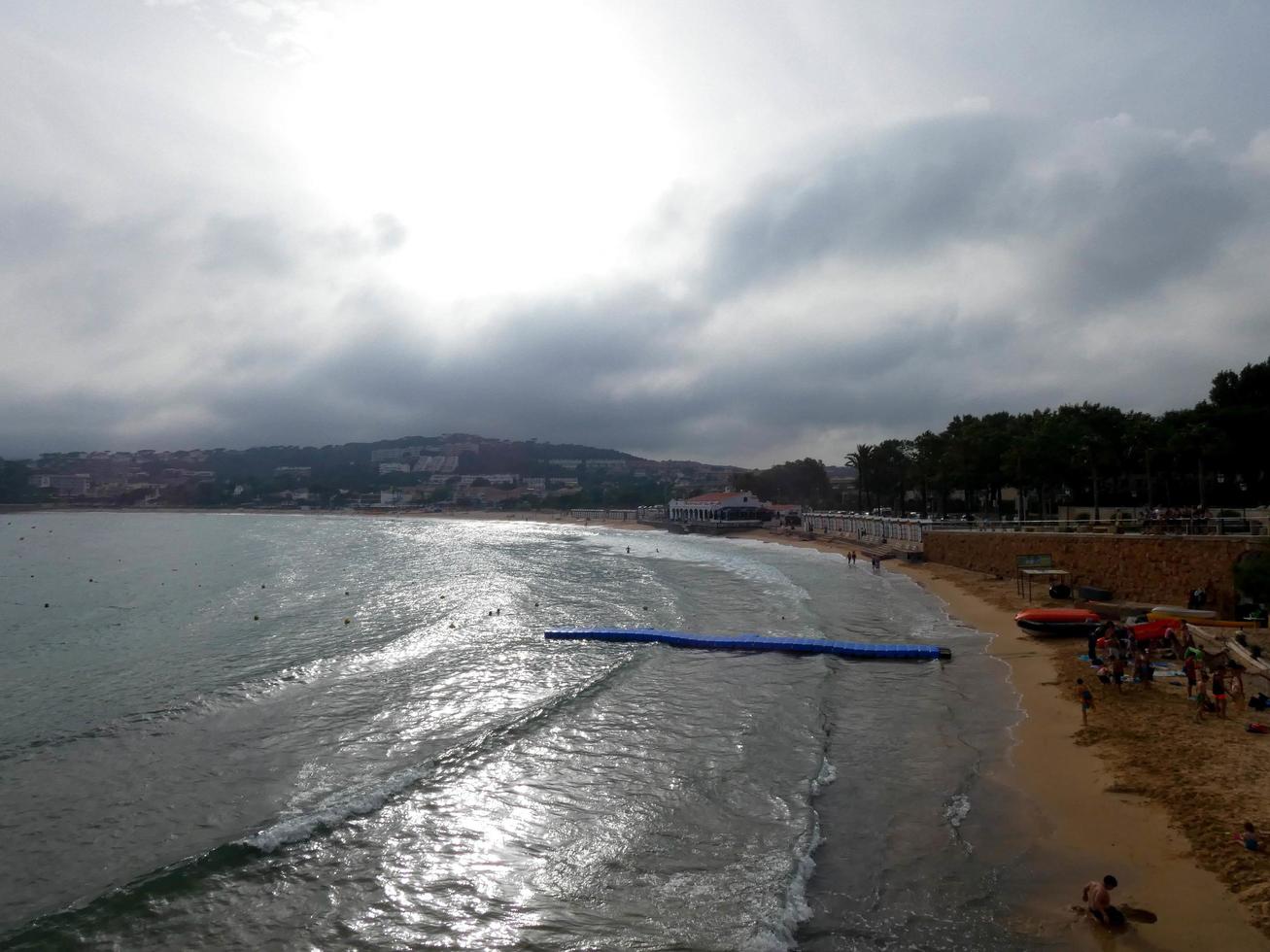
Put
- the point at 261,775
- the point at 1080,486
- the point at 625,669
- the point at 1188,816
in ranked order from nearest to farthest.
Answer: the point at 1188,816
the point at 261,775
the point at 625,669
the point at 1080,486

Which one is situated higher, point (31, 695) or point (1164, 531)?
point (1164, 531)

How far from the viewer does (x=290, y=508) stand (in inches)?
7736

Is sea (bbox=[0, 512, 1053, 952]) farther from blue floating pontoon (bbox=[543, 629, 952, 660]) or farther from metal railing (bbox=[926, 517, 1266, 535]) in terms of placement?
metal railing (bbox=[926, 517, 1266, 535])

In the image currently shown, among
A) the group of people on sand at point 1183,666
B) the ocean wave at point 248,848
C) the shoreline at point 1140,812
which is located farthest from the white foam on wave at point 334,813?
the group of people on sand at point 1183,666

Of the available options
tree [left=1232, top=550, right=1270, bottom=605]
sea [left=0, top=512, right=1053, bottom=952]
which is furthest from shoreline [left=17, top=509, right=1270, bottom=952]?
tree [left=1232, top=550, right=1270, bottom=605]

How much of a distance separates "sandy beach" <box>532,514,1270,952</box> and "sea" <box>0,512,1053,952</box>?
0.55 m

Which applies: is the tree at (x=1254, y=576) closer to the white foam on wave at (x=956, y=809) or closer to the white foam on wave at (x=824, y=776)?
the white foam on wave at (x=956, y=809)

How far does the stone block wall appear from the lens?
25.1 meters

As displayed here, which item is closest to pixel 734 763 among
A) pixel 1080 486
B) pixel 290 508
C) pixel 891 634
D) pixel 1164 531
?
pixel 891 634

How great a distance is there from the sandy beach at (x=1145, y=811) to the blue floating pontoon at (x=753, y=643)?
13.9 ft

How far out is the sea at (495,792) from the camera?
29.2ft

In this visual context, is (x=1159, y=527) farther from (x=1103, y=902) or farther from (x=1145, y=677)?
(x=1103, y=902)

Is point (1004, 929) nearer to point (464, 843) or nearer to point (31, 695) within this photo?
point (464, 843)

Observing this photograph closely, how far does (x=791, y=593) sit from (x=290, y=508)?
18647 centimetres
